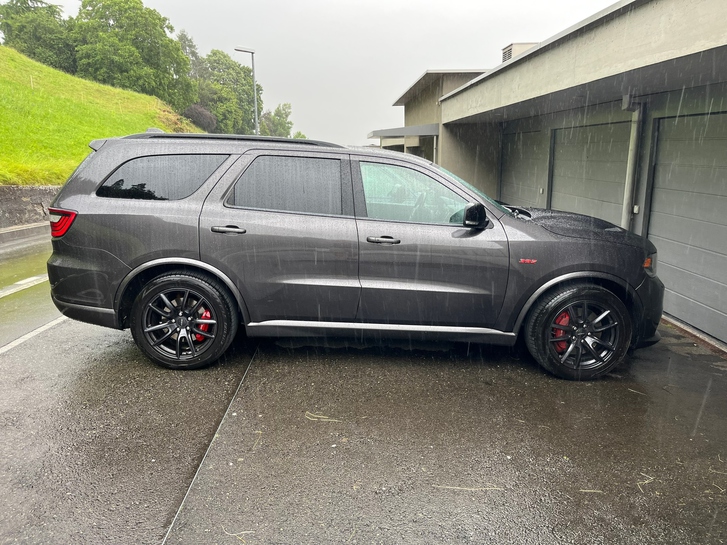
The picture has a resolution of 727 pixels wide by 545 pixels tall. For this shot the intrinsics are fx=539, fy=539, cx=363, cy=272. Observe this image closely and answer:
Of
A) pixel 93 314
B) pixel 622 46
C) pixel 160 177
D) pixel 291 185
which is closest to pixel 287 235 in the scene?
pixel 291 185

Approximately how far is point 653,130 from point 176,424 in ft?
21.1

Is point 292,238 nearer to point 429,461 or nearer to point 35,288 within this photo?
point 429,461

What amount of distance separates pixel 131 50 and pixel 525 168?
189ft

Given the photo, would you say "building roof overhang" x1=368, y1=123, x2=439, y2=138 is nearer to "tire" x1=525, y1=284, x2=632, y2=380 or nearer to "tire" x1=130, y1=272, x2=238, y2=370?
"tire" x1=525, y1=284, x2=632, y2=380

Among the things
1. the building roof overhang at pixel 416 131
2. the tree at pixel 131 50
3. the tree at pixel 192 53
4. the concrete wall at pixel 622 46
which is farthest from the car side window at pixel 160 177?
the tree at pixel 192 53

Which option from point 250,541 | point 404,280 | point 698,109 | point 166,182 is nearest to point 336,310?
point 404,280

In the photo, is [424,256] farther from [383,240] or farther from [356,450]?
[356,450]

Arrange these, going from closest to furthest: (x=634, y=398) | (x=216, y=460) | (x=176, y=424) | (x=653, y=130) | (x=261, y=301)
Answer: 1. (x=216, y=460)
2. (x=176, y=424)
3. (x=634, y=398)
4. (x=261, y=301)
5. (x=653, y=130)

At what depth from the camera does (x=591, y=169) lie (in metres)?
8.72

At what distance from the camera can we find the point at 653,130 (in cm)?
673

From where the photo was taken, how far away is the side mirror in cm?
414

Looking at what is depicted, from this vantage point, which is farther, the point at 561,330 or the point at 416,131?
the point at 416,131

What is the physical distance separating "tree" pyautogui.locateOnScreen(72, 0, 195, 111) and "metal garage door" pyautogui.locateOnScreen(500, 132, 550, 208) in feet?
179

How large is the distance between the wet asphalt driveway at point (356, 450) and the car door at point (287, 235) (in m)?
0.62
